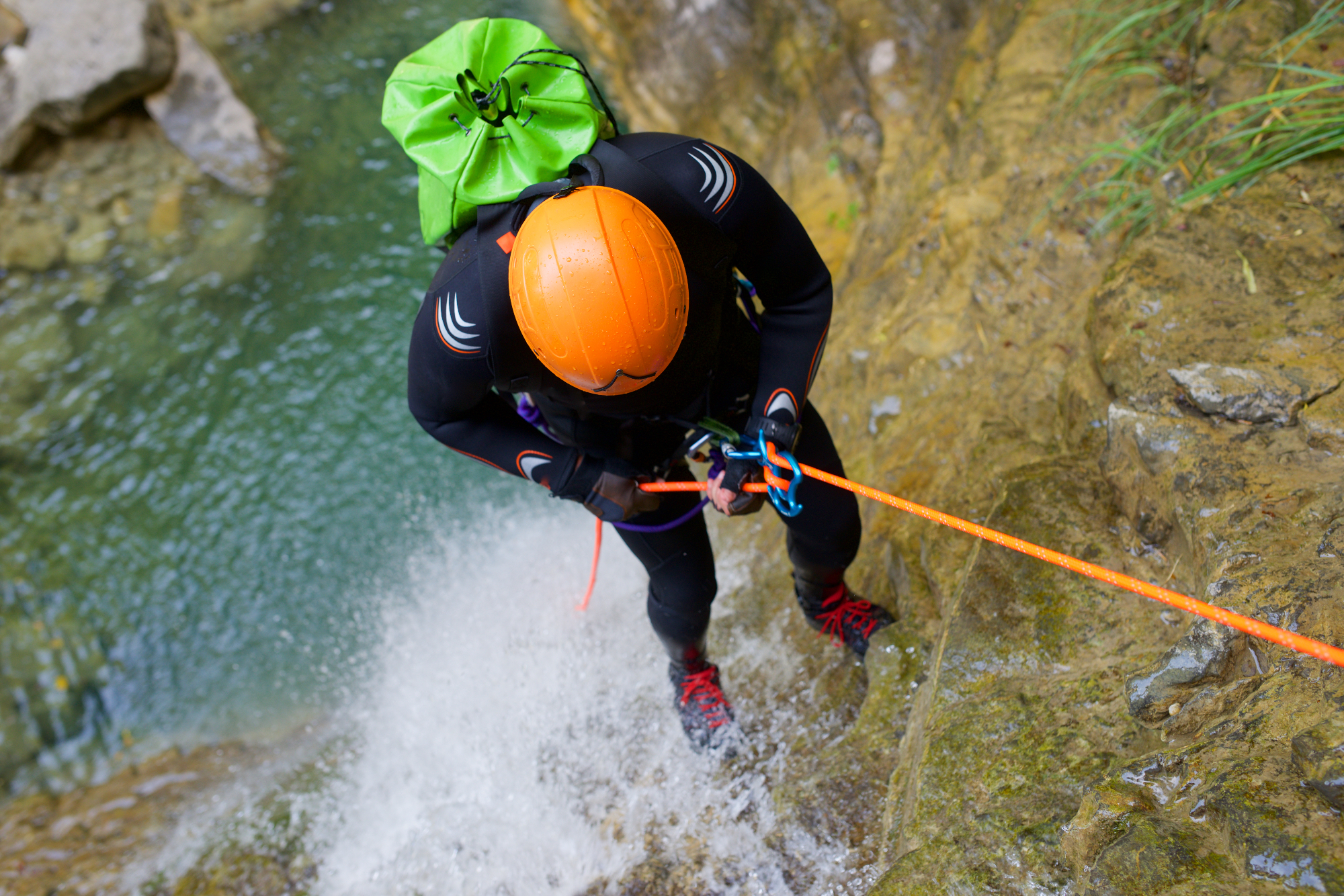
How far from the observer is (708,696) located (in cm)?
267

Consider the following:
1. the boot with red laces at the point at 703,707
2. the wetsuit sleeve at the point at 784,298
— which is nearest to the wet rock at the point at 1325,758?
the wetsuit sleeve at the point at 784,298

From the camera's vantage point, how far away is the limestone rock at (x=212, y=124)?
6461 mm

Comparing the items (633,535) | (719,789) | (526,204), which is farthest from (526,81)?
(719,789)

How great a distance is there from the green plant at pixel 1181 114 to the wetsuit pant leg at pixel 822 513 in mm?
1562

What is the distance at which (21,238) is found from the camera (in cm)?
627

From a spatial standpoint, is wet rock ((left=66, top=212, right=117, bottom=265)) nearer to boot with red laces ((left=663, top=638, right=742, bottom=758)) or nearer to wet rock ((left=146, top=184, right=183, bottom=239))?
wet rock ((left=146, top=184, right=183, bottom=239))

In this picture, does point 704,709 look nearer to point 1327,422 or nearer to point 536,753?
point 536,753

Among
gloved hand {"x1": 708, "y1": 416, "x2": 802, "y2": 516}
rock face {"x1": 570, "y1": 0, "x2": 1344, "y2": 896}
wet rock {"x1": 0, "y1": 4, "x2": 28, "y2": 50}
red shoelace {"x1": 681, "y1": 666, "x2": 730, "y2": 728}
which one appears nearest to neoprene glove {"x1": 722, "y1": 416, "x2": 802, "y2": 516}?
gloved hand {"x1": 708, "y1": 416, "x2": 802, "y2": 516}

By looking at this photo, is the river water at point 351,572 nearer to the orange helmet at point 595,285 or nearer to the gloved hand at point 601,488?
the gloved hand at point 601,488

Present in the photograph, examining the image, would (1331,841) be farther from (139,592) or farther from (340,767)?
(139,592)

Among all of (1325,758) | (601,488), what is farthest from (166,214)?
(1325,758)

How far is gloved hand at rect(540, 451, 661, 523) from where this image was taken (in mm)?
2061

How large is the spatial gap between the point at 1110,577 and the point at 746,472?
0.84 metres

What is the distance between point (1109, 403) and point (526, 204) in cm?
179
